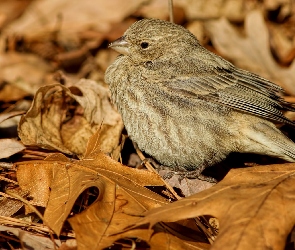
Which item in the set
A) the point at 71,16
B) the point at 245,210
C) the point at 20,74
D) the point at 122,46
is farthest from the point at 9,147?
the point at 71,16

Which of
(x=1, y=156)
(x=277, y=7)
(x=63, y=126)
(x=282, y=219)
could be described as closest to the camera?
(x=282, y=219)

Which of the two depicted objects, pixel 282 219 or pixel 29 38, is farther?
pixel 29 38

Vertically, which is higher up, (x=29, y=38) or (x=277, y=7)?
(x=277, y=7)

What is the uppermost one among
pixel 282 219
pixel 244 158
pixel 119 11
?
pixel 119 11

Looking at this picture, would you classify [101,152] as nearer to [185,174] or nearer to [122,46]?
[185,174]

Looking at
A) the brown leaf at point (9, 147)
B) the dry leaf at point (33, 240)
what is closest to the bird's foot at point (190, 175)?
the brown leaf at point (9, 147)

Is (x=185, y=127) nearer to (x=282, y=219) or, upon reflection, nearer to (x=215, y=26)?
(x=282, y=219)

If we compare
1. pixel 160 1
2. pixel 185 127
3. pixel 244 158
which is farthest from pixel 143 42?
pixel 160 1

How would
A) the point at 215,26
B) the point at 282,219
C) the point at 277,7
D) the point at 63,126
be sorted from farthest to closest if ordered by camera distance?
the point at 277,7 < the point at 215,26 < the point at 63,126 < the point at 282,219
